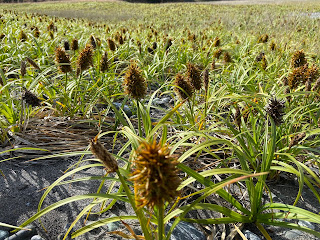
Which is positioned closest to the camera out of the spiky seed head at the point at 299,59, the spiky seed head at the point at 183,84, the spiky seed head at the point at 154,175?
the spiky seed head at the point at 154,175

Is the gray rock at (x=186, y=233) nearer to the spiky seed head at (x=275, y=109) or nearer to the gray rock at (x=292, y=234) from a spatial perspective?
the gray rock at (x=292, y=234)

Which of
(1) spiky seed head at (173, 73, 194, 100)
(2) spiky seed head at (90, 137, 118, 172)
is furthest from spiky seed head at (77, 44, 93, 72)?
(2) spiky seed head at (90, 137, 118, 172)

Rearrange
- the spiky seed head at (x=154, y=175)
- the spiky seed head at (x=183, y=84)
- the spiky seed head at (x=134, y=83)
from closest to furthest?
1. the spiky seed head at (x=154, y=175)
2. the spiky seed head at (x=134, y=83)
3. the spiky seed head at (x=183, y=84)

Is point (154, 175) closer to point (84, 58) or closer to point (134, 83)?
point (134, 83)

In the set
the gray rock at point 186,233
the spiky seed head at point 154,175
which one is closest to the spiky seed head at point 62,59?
the gray rock at point 186,233

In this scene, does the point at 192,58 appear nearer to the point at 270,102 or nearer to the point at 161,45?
the point at 161,45

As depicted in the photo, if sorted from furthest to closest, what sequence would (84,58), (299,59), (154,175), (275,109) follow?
1. (299,59)
2. (84,58)
3. (275,109)
4. (154,175)

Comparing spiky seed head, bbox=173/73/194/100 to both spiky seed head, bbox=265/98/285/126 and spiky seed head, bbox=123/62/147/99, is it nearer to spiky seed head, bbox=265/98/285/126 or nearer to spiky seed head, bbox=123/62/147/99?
spiky seed head, bbox=123/62/147/99

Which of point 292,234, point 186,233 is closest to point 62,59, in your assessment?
point 186,233

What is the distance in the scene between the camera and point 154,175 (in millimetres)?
775

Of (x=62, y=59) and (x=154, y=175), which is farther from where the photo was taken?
(x=62, y=59)

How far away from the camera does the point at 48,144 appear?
101 inches

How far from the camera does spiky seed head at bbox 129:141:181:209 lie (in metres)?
0.76

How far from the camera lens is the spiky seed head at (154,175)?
759 millimetres
